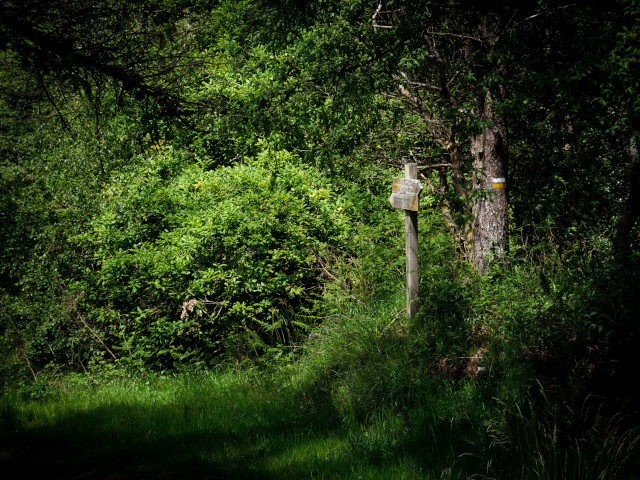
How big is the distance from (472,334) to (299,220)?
3.68 m

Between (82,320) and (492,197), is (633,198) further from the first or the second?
(82,320)

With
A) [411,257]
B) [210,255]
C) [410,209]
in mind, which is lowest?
[411,257]

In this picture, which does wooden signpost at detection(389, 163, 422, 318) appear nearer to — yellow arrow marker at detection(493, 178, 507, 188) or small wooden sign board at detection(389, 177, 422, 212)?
small wooden sign board at detection(389, 177, 422, 212)

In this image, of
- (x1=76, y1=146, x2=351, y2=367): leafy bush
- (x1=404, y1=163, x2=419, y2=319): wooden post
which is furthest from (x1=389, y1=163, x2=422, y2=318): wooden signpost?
(x1=76, y1=146, x2=351, y2=367): leafy bush

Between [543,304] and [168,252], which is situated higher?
[168,252]

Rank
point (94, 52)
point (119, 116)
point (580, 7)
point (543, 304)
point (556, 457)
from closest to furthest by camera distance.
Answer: point (556, 457)
point (94, 52)
point (543, 304)
point (580, 7)
point (119, 116)

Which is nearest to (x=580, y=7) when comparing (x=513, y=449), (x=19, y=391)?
(x=513, y=449)

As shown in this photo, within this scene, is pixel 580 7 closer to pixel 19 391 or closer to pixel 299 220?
pixel 299 220

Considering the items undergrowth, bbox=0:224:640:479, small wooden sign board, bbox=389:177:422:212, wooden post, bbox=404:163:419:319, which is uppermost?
small wooden sign board, bbox=389:177:422:212

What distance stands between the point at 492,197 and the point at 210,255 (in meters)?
4.20

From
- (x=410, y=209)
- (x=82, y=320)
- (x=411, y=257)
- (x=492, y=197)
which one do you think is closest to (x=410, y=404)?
(x=411, y=257)

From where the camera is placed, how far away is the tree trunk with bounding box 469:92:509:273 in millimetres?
7336

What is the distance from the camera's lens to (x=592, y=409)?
4434mm

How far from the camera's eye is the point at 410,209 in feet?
21.9
